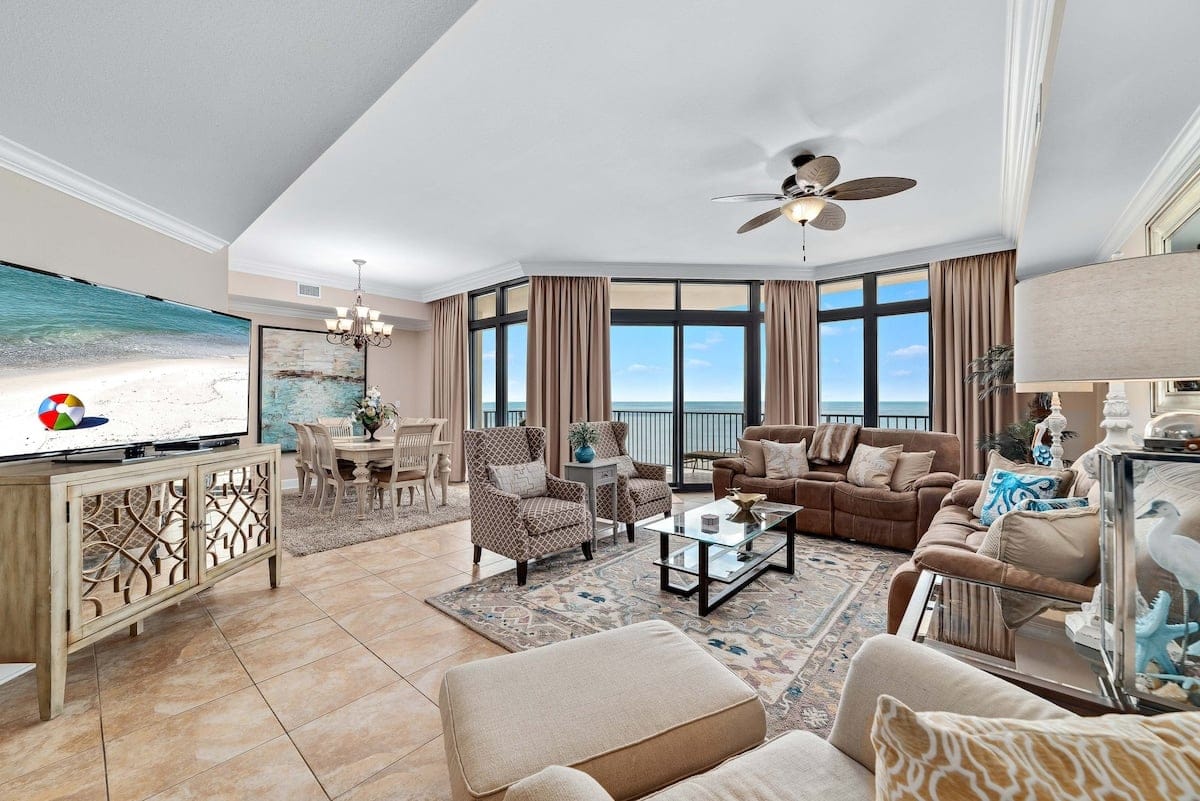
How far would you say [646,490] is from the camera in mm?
4098

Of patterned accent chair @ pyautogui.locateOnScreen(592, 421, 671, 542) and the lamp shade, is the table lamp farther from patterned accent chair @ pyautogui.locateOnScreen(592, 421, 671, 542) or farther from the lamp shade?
patterned accent chair @ pyautogui.locateOnScreen(592, 421, 671, 542)

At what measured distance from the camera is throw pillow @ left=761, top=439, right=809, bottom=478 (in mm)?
4363

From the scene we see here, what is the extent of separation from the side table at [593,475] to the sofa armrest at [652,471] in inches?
20.8

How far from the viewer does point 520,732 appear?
3.48ft

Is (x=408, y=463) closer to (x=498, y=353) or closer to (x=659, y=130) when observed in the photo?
(x=498, y=353)

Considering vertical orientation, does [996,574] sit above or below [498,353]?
below

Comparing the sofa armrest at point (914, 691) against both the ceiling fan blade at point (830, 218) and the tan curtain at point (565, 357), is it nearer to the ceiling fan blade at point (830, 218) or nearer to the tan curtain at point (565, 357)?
the ceiling fan blade at point (830, 218)

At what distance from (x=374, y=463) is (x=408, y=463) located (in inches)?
14.6

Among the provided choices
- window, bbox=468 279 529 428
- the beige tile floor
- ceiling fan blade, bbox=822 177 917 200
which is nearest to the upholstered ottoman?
the beige tile floor

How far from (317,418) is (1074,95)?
7.19 meters

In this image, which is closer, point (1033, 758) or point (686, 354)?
point (1033, 758)

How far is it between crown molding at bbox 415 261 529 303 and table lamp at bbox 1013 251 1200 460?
5145 mm

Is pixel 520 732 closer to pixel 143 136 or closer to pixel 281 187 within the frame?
pixel 143 136

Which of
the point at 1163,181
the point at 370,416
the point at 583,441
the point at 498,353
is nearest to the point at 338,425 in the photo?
the point at 370,416
